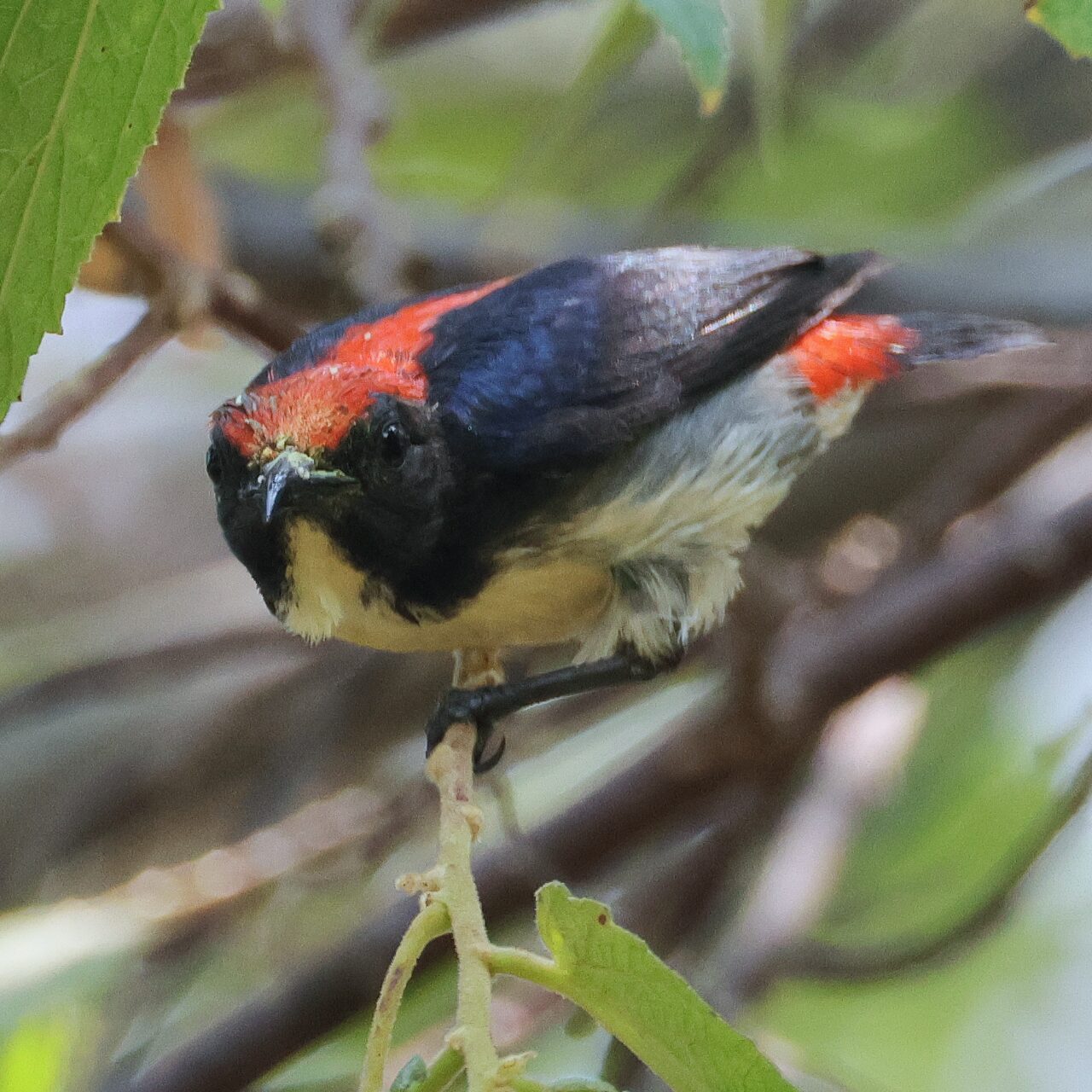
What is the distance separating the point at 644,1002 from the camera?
949 millimetres

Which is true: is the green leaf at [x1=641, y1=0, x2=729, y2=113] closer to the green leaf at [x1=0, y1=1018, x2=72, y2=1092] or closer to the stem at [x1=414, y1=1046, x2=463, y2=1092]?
the stem at [x1=414, y1=1046, x2=463, y2=1092]

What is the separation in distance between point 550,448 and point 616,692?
1331 millimetres

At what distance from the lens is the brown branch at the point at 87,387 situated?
2039 millimetres

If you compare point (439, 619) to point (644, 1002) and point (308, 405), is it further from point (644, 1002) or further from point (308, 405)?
point (644, 1002)

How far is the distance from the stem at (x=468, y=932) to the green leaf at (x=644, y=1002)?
0.05 metres

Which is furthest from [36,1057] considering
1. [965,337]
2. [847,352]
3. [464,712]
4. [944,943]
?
[965,337]

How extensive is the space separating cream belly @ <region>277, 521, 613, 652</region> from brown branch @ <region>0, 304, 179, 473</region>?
1.83 ft

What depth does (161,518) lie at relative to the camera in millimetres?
3607

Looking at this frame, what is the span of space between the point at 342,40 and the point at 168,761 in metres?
1.59

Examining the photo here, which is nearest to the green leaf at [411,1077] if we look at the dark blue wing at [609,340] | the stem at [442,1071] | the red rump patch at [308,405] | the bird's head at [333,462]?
the stem at [442,1071]

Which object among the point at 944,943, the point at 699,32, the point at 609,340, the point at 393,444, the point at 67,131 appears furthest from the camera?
the point at 944,943

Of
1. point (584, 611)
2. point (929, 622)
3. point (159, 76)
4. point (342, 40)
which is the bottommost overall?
point (929, 622)

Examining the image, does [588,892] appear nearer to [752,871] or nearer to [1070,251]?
[752,871]

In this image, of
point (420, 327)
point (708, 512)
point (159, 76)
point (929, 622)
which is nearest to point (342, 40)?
point (420, 327)
